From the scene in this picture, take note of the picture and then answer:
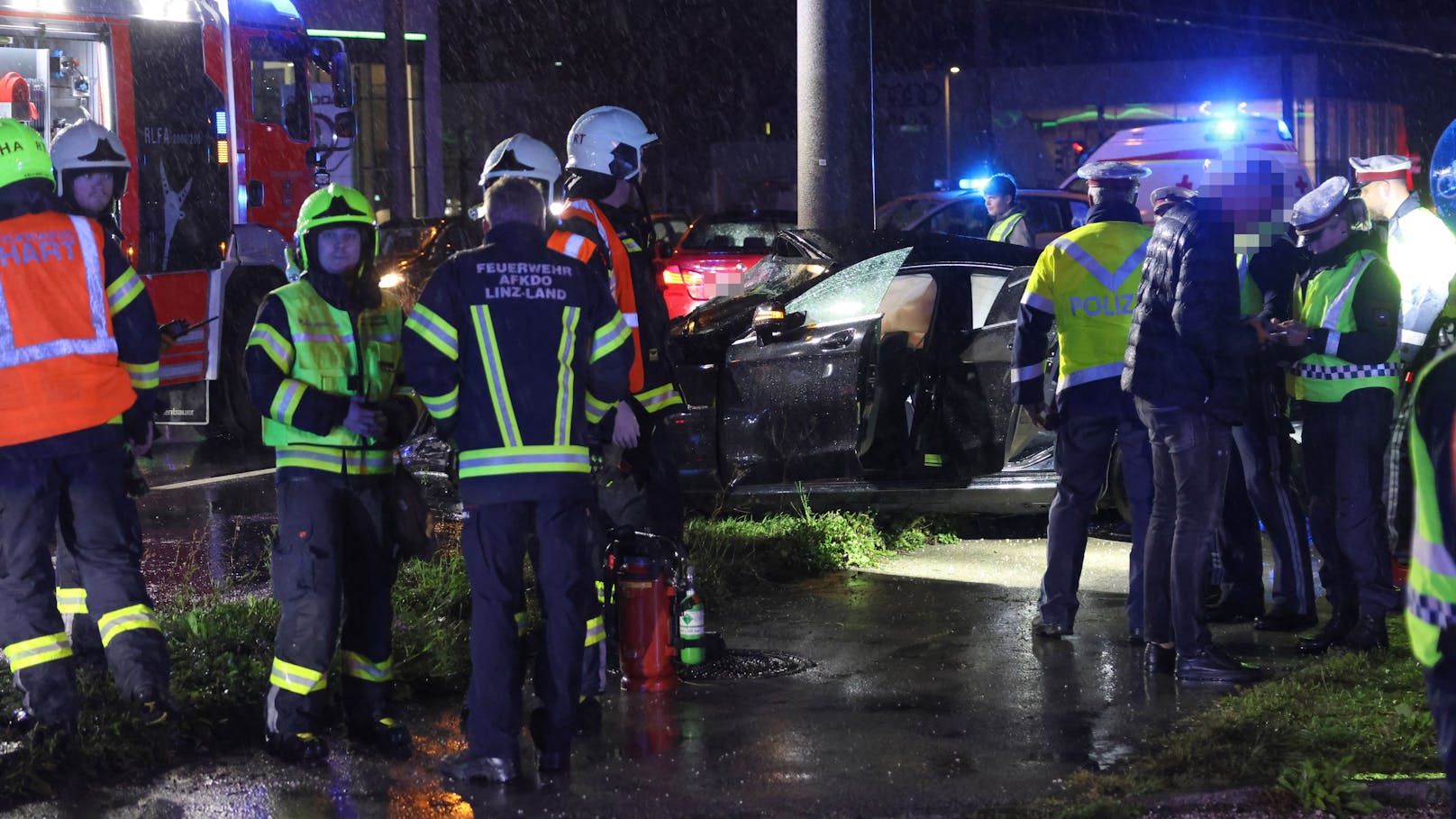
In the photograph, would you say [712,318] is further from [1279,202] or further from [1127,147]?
[1127,147]

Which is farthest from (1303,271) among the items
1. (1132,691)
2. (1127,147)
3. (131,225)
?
(1127,147)

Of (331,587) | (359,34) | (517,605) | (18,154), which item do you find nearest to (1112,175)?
Result: (517,605)

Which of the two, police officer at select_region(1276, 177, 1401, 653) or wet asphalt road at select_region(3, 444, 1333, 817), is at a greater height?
police officer at select_region(1276, 177, 1401, 653)

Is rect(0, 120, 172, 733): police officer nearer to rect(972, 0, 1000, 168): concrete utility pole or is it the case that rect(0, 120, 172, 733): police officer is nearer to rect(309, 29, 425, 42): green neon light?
rect(309, 29, 425, 42): green neon light

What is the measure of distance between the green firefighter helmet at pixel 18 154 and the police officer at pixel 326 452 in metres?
0.83

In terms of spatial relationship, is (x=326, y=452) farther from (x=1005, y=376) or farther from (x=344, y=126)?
(x=344, y=126)

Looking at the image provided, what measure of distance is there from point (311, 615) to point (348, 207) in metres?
1.20

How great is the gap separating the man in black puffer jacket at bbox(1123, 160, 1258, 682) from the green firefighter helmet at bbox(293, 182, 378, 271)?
8.78 ft

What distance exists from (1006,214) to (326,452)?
25.6 feet

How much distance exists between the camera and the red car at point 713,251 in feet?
49.4

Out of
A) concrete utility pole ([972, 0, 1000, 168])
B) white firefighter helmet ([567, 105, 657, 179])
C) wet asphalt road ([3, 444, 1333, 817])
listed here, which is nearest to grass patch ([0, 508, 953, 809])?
wet asphalt road ([3, 444, 1333, 817])

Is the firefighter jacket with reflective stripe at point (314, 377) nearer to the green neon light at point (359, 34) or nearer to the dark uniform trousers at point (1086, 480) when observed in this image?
the dark uniform trousers at point (1086, 480)

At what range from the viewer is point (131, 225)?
37.9 ft

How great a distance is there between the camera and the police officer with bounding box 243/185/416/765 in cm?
499
